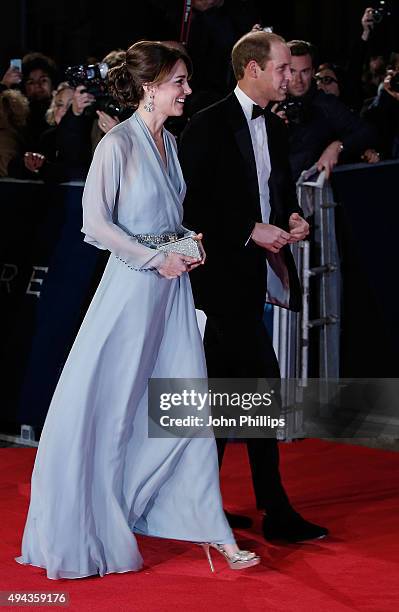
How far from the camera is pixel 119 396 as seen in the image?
12.2ft

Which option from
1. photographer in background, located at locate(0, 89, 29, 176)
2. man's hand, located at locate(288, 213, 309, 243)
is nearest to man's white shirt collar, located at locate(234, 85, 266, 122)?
man's hand, located at locate(288, 213, 309, 243)

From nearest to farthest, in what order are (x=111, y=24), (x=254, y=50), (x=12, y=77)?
(x=254, y=50), (x=12, y=77), (x=111, y=24)

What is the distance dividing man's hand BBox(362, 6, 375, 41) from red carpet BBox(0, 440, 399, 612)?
3.10 metres

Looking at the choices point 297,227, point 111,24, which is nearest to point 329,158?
point 297,227

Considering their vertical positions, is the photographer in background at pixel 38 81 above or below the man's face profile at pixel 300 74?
above

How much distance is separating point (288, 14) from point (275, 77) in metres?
4.23

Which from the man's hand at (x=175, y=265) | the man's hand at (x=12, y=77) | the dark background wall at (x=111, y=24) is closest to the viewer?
the man's hand at (x=175, y=265)

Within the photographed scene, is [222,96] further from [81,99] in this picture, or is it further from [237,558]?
[237,558]

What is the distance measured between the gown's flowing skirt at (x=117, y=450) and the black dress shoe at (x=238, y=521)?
0.57 meters

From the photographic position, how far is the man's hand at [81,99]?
6156mm

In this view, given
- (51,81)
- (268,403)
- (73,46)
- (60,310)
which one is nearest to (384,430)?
(268,403)

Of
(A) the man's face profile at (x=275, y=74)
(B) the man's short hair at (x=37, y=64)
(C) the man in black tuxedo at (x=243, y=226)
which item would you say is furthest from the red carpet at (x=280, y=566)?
(B) the man's short hair at (x=37, y=64)

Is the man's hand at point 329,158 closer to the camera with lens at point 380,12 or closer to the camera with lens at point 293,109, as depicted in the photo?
the camera with lens at point 293,109

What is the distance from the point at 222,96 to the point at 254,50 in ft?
6.46
